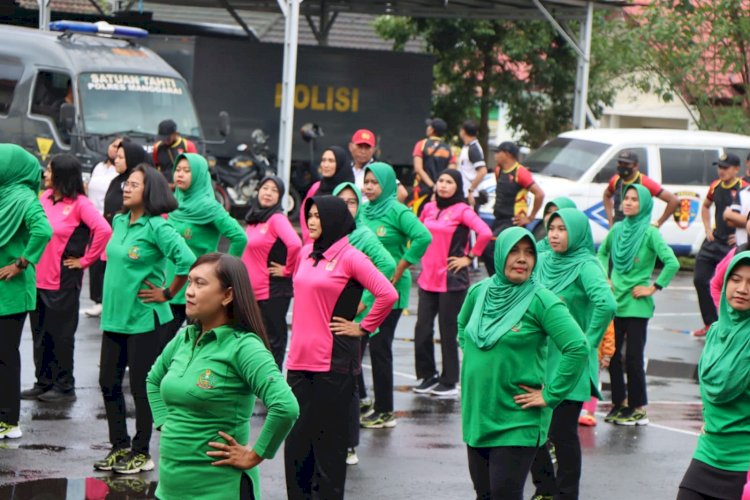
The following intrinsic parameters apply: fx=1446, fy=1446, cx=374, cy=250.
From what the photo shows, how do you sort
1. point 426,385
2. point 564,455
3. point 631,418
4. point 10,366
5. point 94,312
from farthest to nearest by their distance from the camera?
point 94,312 → point 426,385 → point 631,418 → point 10,366 → point 564,455

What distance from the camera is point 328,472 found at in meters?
7.38

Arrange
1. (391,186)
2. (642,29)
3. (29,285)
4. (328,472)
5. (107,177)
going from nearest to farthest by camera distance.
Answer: (328,472), (29,285), (391,186), (107,177), (642,29)

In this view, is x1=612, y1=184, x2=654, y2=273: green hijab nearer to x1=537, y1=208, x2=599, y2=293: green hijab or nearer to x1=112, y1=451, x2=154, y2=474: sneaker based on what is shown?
x1=537, y1=208, x2=599, y2=293: green hijab

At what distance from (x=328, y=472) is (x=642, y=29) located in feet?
59.7

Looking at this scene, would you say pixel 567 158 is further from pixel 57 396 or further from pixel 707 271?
pixel 57 396

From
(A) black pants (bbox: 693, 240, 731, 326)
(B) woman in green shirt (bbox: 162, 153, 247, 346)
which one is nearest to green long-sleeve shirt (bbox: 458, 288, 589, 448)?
(B) woman in green shirt (bbox: 162, 153, 247, 346)

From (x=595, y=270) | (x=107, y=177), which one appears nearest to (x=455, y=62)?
(x=107, y=177)

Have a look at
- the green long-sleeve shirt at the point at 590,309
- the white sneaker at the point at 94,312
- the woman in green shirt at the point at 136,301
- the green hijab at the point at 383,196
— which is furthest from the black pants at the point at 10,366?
the white sneaker at the point at 94,312

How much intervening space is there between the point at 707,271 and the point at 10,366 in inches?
327

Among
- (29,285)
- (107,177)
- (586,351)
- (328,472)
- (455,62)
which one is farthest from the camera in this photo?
(455,62)

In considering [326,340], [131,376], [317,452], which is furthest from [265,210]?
[317,452]

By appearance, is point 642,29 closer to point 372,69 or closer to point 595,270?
point 372,69

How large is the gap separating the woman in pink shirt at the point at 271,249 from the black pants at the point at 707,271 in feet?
19.5

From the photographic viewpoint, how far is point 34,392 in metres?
10.5
